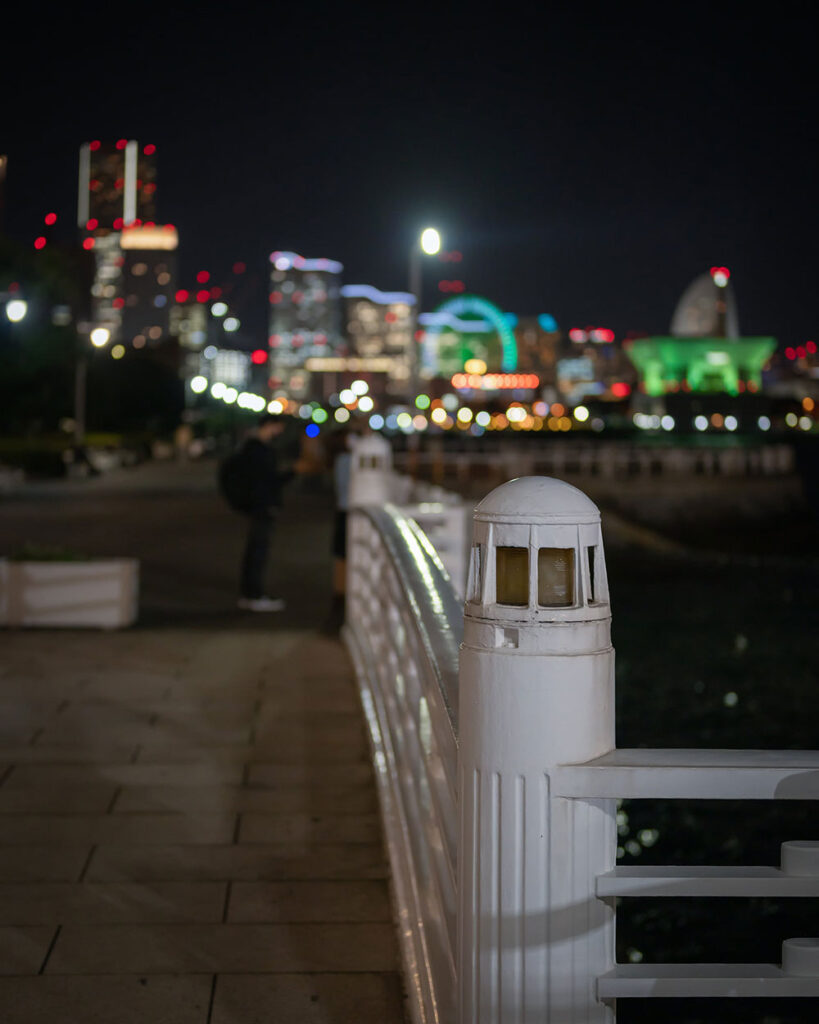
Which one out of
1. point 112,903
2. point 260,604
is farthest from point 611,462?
point 112,903

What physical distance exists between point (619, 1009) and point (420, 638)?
3107 millimetres

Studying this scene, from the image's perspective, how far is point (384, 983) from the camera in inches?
156

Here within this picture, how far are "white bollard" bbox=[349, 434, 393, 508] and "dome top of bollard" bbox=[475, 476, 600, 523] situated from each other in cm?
794

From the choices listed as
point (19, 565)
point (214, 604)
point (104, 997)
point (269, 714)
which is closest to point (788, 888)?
point (104, 997)

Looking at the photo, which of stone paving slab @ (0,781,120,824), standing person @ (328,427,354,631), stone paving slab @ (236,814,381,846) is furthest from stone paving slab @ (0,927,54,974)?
standing person @ (328,427,354,631)

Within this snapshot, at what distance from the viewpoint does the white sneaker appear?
12.9 metres

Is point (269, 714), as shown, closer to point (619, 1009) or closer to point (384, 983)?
point (619, 1009)

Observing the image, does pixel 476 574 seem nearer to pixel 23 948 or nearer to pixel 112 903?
pixel 23 948

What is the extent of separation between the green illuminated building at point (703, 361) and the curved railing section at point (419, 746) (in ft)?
473

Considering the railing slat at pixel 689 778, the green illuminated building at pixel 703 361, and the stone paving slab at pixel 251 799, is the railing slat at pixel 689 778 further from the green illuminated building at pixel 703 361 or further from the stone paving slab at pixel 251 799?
the green illuminated building at pixel 703 361

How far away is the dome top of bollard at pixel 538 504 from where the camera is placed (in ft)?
8.09

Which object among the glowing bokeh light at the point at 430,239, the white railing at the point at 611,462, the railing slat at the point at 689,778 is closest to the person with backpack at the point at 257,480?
the railing slat at the point at 689,778

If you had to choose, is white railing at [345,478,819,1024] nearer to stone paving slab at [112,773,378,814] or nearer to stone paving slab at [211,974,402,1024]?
stone paving slab at [211,974,402,1024]

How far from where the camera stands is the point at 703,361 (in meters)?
149
